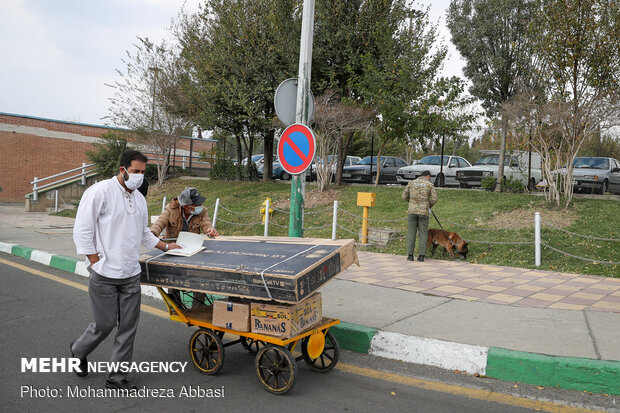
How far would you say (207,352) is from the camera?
411cm

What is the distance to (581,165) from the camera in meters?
16.7

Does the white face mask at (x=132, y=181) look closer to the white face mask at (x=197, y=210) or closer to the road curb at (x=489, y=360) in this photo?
the white face mask at (x=197, y=210)

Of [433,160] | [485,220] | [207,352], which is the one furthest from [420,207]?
[433,160]

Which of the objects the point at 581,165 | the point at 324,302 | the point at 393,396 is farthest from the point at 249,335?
the point at 581,165

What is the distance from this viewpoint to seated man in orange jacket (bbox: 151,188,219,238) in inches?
195

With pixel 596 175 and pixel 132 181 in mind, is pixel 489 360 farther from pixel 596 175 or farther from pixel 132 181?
pixel 596 175

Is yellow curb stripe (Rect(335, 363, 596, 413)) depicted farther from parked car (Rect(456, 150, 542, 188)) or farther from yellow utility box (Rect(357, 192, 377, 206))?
parked car (Rect(456, 150, 542, 188))

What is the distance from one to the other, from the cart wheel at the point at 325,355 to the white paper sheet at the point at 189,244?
1.26m

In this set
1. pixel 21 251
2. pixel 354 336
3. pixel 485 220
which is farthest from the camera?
pixel 485 220

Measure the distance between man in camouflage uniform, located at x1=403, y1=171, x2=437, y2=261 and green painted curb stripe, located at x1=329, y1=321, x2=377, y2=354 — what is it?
5.08 metres

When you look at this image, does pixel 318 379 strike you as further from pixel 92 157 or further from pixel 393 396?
pixel 92 157

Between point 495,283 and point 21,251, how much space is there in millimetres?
9595

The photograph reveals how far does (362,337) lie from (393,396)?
1.10m

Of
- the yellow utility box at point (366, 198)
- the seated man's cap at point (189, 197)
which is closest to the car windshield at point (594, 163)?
the yellow utility box at point (366, 198)
